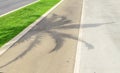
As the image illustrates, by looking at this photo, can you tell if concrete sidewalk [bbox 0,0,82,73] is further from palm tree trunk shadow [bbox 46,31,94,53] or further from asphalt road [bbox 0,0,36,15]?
asphalt road [bbox 0,0,36,15]

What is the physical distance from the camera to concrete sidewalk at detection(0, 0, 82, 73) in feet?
34.4

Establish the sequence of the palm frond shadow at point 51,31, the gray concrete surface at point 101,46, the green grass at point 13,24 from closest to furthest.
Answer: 1. the gray concrete surface at point 101,46
2. the palm frond shadow at point 51,31
3. the green grass at point 13,24

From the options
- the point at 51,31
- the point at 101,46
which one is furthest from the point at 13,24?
the point at 101,46

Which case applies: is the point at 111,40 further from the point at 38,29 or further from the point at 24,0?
the point at 24,0

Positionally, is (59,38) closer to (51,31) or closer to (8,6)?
(51,31)

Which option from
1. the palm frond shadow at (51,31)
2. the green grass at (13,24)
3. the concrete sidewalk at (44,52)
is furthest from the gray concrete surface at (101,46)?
the green grass at (13,24)

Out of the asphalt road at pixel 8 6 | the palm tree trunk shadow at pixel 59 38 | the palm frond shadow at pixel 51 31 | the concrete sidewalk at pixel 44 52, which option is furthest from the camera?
the asphalt road at pixel 8 6

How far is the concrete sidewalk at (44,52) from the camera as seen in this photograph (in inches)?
413

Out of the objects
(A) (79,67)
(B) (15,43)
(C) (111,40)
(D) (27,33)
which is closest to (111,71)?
(A) (79,67)

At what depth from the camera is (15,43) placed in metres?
14.1

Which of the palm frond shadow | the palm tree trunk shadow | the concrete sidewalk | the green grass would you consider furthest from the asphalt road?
the palm tree trunk shadow

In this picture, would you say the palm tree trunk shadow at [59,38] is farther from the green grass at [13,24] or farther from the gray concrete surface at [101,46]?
the green grass at [13,24]

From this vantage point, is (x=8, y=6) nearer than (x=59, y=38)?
No

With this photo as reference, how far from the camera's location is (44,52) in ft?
40.7
